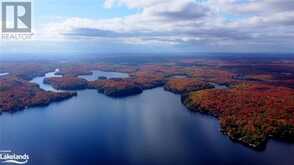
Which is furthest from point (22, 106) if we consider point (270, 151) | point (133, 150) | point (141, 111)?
point (270, 151)

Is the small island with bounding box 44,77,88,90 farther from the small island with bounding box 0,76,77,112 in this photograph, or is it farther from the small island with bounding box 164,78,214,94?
the small island with bounding box 164,78,214,94

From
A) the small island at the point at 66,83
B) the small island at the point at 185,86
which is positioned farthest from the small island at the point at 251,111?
the small island at the point at 66,83

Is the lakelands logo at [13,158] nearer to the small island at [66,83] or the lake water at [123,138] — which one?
the lake water at [123,138]

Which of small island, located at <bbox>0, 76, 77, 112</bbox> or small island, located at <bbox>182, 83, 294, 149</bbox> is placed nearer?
small island, located at <bbox>182, 83, 294, 149</bbox>

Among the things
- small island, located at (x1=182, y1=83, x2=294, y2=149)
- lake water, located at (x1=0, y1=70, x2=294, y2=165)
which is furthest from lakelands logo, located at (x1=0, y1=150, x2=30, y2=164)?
small island, located at (x1=182, y1=83, x2=294, y2=149)

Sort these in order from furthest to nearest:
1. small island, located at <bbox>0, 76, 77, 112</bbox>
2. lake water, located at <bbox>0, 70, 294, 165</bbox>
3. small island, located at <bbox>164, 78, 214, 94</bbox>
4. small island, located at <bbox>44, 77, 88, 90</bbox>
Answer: small island, located at <bbox>44, 77, 88, 90</bbox>
small island, located at <bbox>164, 78, 214, 94</bbox>
small island, located at <bbox>0, 76, 77, 112</bbox>
lake water, located at <bbox>0, 70, 294, 165</bbox>

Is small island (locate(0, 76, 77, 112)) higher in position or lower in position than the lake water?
higher
